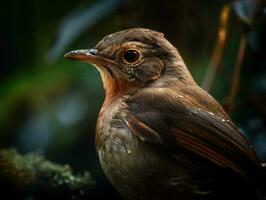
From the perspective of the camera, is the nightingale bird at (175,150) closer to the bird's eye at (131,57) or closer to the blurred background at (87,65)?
the bird's eye at (131,57)

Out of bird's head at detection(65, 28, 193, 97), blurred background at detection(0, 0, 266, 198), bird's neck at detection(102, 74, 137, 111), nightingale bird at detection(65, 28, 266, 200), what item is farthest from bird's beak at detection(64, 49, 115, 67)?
blurred background at detection(0, 0, 266, 198)

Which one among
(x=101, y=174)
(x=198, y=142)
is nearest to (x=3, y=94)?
(x=101, y=174)

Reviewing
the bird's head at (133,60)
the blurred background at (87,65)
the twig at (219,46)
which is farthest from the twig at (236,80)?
the bird's head at (133,60)

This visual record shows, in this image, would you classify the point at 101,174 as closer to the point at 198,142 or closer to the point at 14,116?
the point at 14,116

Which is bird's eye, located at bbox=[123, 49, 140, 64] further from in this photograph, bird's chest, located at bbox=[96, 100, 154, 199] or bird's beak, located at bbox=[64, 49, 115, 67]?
bird's chest, located at bbox=[96, 100, 154, 199]

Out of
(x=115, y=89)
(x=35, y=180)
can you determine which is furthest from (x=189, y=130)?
(x=35, y=180)
